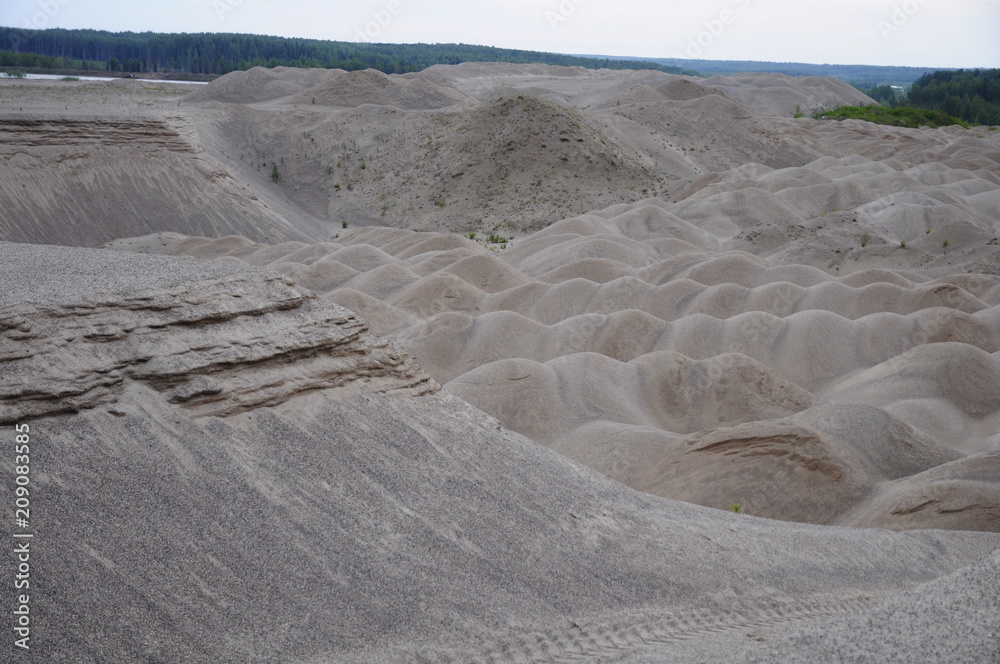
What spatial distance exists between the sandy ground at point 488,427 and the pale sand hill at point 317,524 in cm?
2

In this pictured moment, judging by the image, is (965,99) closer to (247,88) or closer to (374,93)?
(374,93)

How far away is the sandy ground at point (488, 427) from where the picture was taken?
15.9 feet

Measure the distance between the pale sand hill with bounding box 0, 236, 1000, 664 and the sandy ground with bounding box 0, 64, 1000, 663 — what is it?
2 centimetres

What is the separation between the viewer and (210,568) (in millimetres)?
4859

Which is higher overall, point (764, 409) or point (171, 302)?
point (171, 302)

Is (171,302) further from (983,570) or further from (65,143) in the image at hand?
(65,143)

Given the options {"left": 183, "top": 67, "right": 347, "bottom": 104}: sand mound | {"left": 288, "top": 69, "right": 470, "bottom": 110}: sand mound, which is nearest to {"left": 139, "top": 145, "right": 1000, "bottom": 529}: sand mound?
{"left": 288, "top": 69, "right": 470, "bottom": 110}: sand mound

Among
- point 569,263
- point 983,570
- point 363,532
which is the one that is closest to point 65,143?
point 569,263

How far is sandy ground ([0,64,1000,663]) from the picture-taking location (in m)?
4.84

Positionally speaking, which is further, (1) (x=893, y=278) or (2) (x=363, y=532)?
(1) (x=893, y=278)

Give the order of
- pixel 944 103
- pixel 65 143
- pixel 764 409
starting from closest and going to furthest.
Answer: pixel 764 409 → pixel 65 143 → pixel 944 103

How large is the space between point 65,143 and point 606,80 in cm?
4531

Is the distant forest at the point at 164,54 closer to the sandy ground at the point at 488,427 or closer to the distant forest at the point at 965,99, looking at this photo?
the sandy ground at the point at 488,427

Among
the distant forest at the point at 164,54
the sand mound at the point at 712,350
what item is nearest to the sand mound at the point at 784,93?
the distant forest at the point at 164,54
